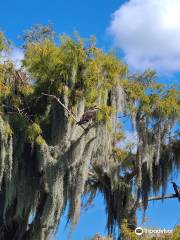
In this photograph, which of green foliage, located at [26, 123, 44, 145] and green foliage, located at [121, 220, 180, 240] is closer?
green foliage, located at [121, 220, 180, 240]

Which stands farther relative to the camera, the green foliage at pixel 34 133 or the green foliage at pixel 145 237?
the green foliage at pixel 34 133

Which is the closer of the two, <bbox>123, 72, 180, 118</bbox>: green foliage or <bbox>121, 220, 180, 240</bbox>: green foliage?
<bbox>121, 220, 180, 240</bbox>: green foliage

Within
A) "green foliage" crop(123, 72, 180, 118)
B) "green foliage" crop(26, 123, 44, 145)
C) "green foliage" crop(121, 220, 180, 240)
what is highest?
"green foliage" crop(123, 72, 180, 118)

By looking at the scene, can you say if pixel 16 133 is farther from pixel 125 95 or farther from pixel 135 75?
pixel 135 75

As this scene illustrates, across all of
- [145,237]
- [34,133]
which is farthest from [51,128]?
[145,237]

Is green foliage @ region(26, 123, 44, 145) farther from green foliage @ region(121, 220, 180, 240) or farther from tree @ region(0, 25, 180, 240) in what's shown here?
green foliage @ region(121, 220, 180, 240)

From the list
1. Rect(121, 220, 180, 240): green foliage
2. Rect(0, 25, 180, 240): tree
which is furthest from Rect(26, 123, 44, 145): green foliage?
Rect(121, 220, 180, 240): green foliage

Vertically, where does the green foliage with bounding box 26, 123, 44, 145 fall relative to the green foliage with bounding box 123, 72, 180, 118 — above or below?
below

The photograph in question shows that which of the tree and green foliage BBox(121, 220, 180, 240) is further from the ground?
the tree

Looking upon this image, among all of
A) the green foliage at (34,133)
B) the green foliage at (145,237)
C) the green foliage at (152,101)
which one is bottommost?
the green foliage at (145,237)

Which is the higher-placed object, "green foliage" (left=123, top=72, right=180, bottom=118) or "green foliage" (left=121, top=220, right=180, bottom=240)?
"green foliage" (left=123, top=72, right=180, bottom=118)

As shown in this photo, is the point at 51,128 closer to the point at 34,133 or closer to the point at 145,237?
the point at 34,133

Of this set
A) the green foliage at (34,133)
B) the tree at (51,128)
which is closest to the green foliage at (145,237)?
the tree at (51,128)

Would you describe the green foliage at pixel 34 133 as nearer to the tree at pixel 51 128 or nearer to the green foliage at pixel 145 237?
the tree at pixel 51 128
